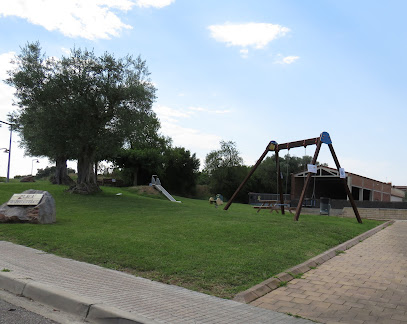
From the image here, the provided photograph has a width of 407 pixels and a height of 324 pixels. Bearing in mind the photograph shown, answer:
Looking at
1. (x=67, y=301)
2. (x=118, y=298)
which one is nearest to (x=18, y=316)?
(x=67, y=301)

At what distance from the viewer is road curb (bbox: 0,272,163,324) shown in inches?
176

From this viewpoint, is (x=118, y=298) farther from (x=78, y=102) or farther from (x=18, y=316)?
(x=78, y=102)

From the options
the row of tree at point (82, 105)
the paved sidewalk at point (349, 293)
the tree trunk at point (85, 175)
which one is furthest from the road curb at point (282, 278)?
the tree trunk at point (85, 175)

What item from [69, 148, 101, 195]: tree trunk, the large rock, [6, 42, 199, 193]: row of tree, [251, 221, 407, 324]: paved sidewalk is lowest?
[251, 221, 407, 324]: paved sidewalk

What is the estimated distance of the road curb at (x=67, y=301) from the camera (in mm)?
4461

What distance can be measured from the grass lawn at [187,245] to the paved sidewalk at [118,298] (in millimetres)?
448

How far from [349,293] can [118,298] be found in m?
3.56

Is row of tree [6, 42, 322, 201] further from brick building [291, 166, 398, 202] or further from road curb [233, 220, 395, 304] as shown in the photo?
brick building [291, 166, 398, 202]

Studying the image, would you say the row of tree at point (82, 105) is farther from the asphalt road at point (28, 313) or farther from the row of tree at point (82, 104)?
the asphalt road at point (28, 313)

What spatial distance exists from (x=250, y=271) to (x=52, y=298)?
326 centimetres

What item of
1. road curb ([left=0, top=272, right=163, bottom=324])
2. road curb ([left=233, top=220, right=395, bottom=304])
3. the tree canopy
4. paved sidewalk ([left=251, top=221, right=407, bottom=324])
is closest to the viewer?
road curb ([left=0, top=272, right=163, bottom=324])

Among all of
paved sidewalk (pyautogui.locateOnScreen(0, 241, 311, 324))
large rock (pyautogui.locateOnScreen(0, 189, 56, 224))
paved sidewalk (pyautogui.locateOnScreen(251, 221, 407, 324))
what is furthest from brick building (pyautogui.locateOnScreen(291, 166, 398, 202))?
paved sidewalk (pyautogui.locateOnScreen(0, 241, 311, 324))

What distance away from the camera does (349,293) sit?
5.81 m

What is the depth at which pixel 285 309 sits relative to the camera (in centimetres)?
506
